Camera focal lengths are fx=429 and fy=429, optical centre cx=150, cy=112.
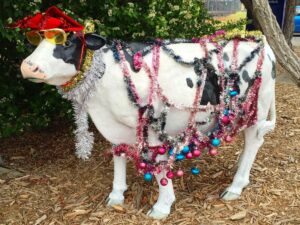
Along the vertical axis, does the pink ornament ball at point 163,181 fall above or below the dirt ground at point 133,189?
above

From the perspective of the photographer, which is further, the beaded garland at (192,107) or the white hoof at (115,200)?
the white hoof at (115,200)

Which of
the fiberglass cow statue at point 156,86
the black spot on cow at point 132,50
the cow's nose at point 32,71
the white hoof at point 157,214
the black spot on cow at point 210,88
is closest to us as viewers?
the cow's nose at point 32,71

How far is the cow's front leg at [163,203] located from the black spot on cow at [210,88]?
1.90 feet

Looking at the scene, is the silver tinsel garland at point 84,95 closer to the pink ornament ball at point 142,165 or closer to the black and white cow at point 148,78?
the black and white cow at point 148,78

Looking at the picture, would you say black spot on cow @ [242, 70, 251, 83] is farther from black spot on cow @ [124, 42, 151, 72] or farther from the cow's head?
the cow's head

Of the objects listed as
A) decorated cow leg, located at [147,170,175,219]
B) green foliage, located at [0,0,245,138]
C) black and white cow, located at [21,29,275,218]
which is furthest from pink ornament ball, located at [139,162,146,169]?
green foliage, located at [0,0,245,138]

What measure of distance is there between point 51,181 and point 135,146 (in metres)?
1.12

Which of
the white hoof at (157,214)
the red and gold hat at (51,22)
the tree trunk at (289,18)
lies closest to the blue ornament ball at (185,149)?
the white hoof at (157,214)

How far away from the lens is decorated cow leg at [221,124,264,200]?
2943mm

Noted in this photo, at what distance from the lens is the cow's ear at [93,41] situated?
7.29 ft

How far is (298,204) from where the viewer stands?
295cm

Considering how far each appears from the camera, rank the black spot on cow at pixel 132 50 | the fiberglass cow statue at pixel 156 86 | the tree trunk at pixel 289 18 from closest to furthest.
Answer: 1. the fiberglass cow statue at pixel 156 86
2. the black spot on cow at pixel 132 50
3. the tree trunk at pixel 289 18

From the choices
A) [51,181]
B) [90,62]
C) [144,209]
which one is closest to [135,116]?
[90,62]

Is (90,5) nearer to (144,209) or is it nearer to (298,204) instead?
(144,209)
